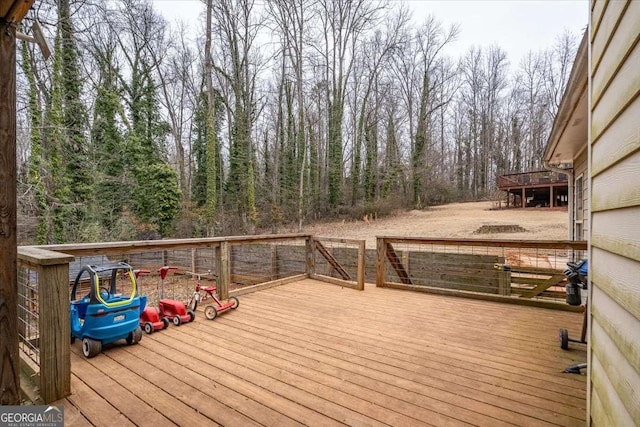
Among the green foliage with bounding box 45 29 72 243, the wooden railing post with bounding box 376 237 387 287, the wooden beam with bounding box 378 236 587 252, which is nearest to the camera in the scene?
A: the wooden beam with bounding box 378 236 587 252

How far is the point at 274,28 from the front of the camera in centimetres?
1388

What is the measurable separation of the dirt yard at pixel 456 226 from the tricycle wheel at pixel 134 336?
24.6 ft

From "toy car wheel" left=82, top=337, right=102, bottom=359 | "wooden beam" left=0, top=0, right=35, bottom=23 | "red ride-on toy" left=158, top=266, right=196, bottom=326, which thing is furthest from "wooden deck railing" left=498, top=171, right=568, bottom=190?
"wooden beam" left=0, top=0, right=35, bottom=23

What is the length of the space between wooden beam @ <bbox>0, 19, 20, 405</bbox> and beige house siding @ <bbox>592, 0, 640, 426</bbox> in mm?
2543

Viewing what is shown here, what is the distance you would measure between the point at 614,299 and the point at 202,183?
53.5 ft

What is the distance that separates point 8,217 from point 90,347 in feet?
4.85

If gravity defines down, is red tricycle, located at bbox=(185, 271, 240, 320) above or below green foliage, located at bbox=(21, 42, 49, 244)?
below

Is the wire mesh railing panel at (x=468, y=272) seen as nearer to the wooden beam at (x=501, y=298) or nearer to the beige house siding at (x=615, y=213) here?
the wooden beam at (x=501, y=298)

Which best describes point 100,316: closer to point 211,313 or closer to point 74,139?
point 211,313

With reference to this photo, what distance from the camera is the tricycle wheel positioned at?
9.34 ft

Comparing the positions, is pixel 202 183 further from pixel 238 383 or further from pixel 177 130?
pixel 238 383

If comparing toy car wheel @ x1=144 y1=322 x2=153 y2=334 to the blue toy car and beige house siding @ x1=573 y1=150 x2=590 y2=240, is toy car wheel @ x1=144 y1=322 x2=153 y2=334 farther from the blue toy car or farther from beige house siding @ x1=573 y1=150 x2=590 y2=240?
beige house siding @ x1=573 y1=150 x2=590 y2=240

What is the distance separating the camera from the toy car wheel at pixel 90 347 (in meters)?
2.59

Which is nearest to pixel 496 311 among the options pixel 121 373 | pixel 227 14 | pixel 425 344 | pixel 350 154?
pixel 425 344
